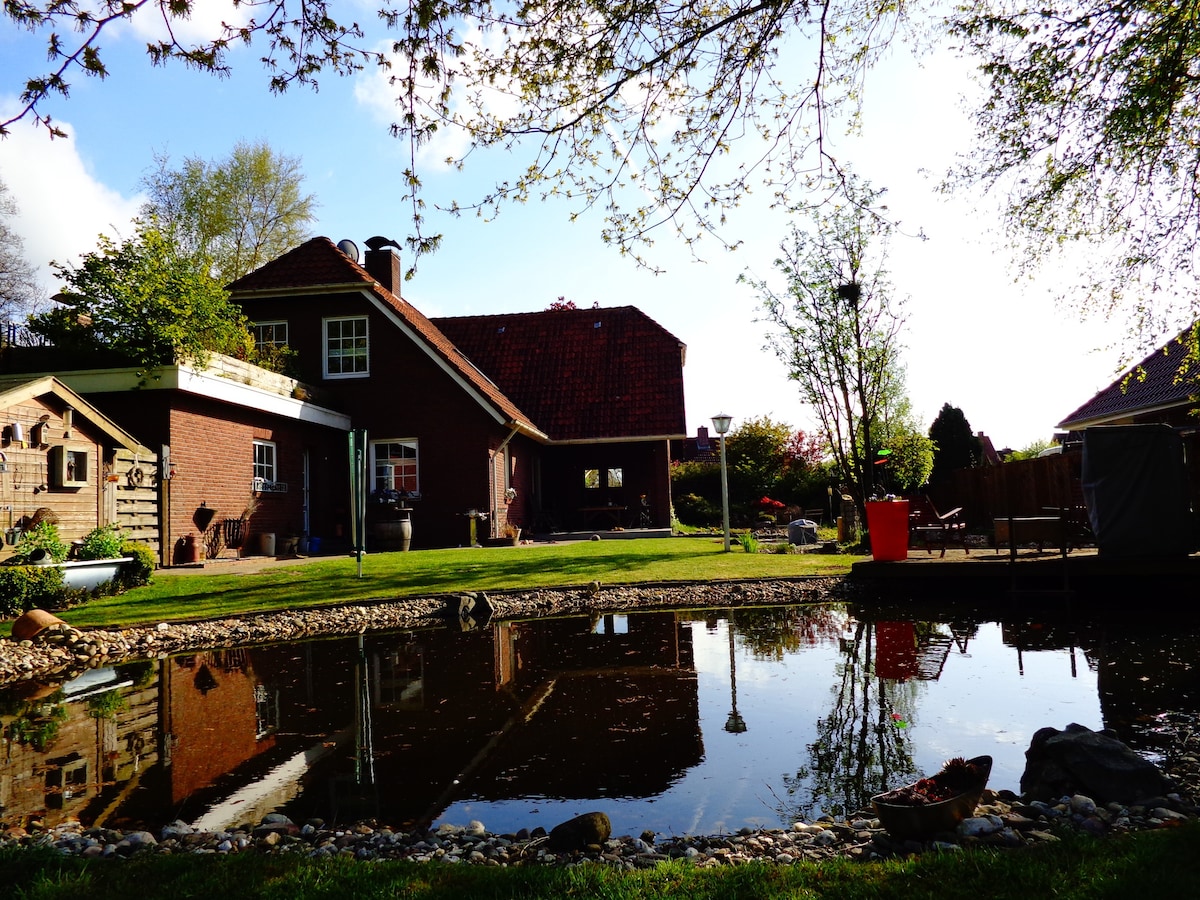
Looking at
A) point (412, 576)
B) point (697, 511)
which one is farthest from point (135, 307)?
point (697, 511)

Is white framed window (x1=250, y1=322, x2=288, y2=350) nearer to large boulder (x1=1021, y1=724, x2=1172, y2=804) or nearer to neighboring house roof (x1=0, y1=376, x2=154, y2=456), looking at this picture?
neighboring house roof (x1=0, y1=376, x2=154, y2=456)

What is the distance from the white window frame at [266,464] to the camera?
14.6 metres

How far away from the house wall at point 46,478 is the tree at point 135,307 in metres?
1.73

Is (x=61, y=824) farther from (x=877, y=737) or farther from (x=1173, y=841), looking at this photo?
(x=1173, y=841)

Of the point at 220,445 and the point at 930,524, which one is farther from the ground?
the point at 220,445

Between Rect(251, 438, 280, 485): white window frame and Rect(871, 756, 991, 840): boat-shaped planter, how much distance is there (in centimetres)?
1366

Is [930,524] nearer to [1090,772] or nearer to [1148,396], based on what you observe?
[1148,396]

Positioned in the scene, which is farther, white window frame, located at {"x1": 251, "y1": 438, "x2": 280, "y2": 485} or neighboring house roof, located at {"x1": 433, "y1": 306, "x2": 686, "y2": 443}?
neighboring house roof, located at {"x1": 433, "y1": 306, "x2": 686, "y2": 443}

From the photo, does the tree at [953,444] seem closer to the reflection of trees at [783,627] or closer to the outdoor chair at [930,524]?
the outdoor chair at [930,524]

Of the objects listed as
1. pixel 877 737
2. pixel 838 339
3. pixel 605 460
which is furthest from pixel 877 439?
pixel 877 737

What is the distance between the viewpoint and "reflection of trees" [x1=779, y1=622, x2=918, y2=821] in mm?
3703

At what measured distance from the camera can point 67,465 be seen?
10422mm

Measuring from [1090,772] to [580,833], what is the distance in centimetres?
230

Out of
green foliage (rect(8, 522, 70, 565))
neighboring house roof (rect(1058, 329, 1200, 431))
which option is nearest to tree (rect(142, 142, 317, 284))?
green foliage (rect(8, 522, 70, 565))
